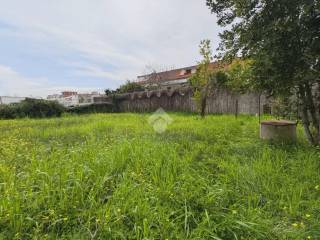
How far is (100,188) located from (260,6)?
3750 mm

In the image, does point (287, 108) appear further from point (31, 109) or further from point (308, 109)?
point (31, 109)

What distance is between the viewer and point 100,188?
2.59 metres

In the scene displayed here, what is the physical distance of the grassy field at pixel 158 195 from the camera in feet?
6.67

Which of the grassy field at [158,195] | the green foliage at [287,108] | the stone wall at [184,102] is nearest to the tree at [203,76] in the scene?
the stone wall at [184,102]

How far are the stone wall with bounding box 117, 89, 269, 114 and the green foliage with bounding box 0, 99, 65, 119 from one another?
5.05 metres

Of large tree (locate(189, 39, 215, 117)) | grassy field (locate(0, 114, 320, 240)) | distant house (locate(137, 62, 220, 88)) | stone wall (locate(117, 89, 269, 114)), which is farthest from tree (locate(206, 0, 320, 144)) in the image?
distant house (locate(137, 62, 220, 88))

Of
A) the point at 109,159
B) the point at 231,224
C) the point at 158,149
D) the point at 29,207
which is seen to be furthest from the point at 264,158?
the point at 29,207

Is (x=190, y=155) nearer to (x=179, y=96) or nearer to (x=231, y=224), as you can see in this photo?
(x=231, y=224)

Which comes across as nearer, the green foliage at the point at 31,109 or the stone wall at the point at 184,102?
the stone wall at the point at 184,102

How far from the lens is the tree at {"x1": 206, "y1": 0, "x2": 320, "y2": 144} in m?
3.85

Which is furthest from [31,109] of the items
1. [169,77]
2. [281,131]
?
[169,77]

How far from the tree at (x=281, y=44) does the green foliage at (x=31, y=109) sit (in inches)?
440

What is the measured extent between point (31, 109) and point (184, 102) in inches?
313

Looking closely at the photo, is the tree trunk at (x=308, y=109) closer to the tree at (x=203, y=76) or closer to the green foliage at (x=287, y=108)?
the green foliage at (x=287, y=108)
